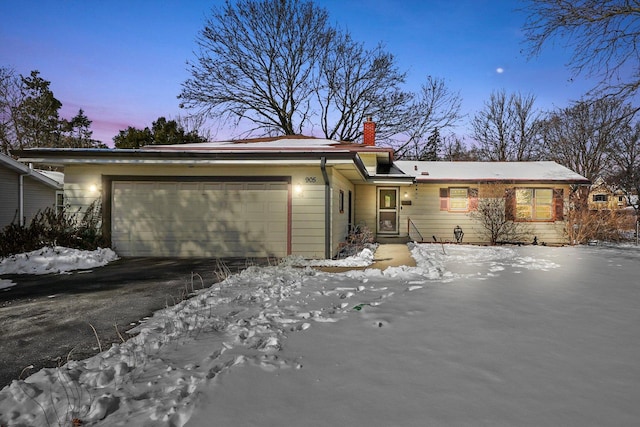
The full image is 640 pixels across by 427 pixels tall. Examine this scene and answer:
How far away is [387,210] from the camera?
1448 cm

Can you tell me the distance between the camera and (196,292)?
543 cm

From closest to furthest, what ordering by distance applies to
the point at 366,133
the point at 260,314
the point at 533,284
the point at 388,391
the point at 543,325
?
the point at 388,391
the point at 543,325
the point at 260,314
the point at 533,284
the point at 366,133

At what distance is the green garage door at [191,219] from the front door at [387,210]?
259 inches

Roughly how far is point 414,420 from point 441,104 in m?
25.4

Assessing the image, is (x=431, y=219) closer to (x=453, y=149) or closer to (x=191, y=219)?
(x=191, y=219)

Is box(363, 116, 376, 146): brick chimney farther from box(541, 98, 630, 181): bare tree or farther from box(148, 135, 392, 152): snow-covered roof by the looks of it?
box(541, 98, 630, 181): bare tree

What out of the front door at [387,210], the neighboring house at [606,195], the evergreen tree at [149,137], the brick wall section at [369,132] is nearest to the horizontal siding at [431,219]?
the front door at [387,210]

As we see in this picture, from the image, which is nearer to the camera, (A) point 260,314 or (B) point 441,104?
(A) point 260,314

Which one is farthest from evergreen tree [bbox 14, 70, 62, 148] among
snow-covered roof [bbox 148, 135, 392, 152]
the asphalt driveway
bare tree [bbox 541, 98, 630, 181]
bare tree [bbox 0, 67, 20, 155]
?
bare tree [bbox 541, 98, 630, 181]

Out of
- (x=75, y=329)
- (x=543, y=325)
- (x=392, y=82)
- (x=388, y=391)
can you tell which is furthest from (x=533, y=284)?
(x=392, y=82)

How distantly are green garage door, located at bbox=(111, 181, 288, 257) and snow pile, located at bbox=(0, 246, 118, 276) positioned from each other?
1.04m

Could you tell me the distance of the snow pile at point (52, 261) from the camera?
7.32 metres

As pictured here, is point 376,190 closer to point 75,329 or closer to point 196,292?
point 196,292

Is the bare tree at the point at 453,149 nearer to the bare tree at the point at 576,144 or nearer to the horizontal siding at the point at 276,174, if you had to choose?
the bare tree at the point at 576,144
